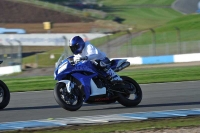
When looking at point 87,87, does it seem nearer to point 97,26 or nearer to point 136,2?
point 97,26

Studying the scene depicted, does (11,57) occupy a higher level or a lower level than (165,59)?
higher

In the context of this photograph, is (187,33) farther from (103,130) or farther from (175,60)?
(103,130)

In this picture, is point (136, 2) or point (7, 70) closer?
point (7, 70)

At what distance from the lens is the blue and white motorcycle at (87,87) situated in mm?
10188

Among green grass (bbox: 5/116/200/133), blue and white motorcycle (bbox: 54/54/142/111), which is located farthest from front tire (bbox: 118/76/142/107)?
green grass (bbox: 5/116/200/133)

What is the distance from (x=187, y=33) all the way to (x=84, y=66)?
97.2ft

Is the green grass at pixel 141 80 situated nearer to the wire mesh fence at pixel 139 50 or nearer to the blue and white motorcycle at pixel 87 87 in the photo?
the blue and white motorcycle at pixel 87 87

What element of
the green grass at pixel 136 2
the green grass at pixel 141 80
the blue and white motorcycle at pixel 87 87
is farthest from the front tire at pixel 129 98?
the green grass at pixel 136 2

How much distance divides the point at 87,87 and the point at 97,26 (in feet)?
191

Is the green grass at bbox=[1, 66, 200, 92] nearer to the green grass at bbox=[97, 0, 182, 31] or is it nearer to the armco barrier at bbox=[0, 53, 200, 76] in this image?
the armco barrier at bbox=[0, 53, 200, 76]

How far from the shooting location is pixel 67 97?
10.2m

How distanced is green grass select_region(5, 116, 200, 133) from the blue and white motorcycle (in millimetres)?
1647

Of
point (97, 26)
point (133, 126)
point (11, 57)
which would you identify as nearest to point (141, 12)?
point (97, 26)

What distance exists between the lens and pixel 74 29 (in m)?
66.9
